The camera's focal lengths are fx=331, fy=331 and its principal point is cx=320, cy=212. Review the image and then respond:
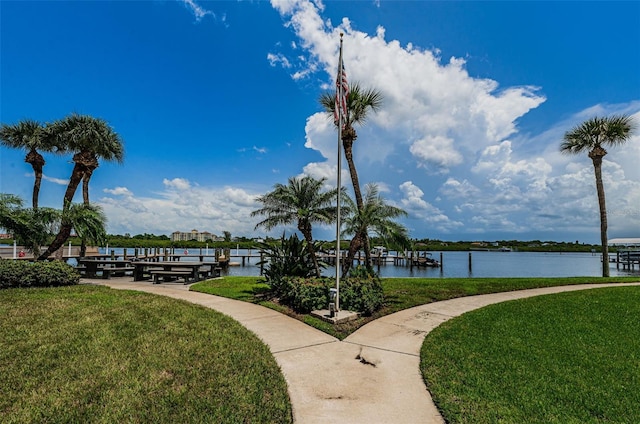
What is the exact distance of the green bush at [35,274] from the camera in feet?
34.1

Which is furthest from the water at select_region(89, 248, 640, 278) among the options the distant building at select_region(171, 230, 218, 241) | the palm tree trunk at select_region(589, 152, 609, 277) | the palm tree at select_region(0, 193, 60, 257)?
the distant building at select_region(171, 230, 218, 241)

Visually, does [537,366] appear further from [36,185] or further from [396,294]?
[36,185]

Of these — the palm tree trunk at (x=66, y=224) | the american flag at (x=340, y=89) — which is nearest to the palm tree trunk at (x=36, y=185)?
the palm tree trunk at (x=66, y=224)

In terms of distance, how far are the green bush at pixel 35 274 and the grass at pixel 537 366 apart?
12072mm

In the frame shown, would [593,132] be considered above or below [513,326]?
above

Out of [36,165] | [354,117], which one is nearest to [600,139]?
[354,117]

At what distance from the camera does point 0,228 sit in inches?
472

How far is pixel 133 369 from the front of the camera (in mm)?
4457

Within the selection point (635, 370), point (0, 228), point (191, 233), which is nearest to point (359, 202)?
point (635, 370)

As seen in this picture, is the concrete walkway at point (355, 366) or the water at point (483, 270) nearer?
Result: the concrete walkway at point (355, 366)

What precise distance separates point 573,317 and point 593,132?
1772 cm

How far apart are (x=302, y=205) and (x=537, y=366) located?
7774 millimetres

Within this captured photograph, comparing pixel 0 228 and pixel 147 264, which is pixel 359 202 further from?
pixel 0 228

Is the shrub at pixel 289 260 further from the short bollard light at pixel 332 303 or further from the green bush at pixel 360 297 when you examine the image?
the short bollard light at pixel 332 303
